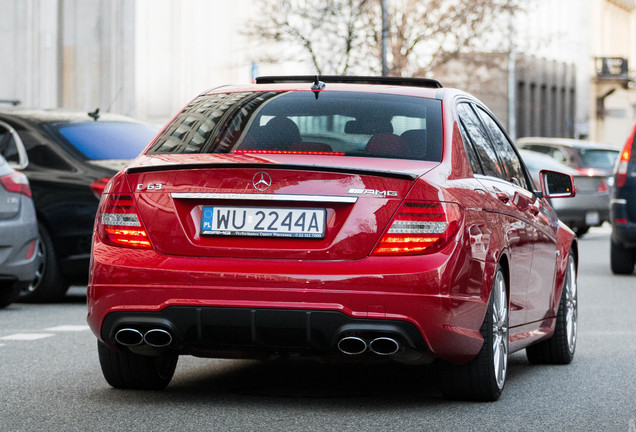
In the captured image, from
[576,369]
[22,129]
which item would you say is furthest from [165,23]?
[576,369]

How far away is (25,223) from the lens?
11.9 metres

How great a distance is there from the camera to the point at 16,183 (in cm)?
1176

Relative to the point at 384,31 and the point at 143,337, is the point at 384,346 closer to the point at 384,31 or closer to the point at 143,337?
the point at 143,337

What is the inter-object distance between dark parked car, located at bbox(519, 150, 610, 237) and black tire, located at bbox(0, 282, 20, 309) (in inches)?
551

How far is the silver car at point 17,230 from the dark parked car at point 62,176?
1.47 ft

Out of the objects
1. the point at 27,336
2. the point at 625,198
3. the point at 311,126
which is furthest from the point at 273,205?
the point at 625,198

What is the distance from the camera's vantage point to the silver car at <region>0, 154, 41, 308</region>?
11.7 metres

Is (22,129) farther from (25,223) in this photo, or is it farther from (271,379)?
(271,379)

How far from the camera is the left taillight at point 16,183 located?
Answer: 11.7 metres

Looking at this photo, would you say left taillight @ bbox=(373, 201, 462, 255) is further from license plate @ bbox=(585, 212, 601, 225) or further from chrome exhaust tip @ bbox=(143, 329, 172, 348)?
license plate @ bbox=(585, 212, 601, 225)

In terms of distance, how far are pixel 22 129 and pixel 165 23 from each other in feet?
63.2

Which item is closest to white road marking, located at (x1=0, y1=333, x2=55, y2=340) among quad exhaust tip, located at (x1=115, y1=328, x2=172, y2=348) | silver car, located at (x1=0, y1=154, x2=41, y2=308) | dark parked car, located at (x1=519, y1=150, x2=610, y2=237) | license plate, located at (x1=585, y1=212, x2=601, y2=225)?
silver car, located at (x1=0, y1=154, x2=41, y2=308)

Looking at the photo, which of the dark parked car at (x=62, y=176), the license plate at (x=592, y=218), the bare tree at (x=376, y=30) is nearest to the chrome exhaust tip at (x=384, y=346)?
the dark parked car at (x=62, y=176)

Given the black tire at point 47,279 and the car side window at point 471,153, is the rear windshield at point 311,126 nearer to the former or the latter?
the car side window at point 471,153
